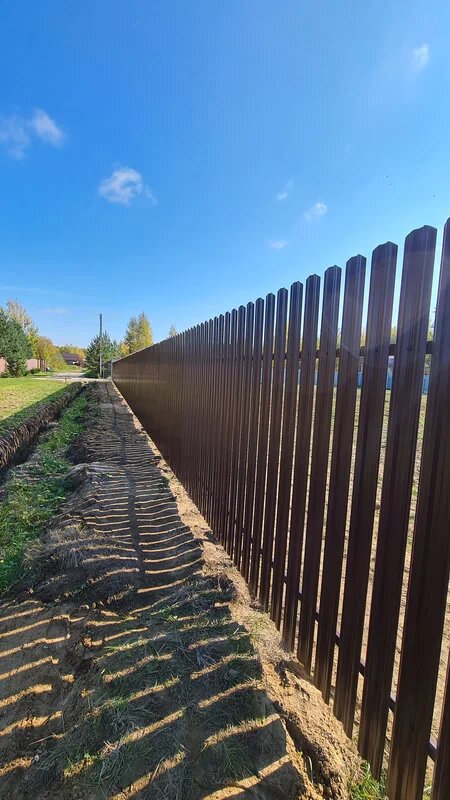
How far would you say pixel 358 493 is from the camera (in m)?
1.48

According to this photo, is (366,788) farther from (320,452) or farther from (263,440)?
(263,440)

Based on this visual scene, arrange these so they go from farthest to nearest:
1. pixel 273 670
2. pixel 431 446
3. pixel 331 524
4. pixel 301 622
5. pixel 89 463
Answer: pixel 89 463 → pixel 301 622 → pixel 273 670 → pixel 331 524 → pixel 431 446

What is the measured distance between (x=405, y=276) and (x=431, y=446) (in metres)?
0.60

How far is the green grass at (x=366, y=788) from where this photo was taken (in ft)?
4.22

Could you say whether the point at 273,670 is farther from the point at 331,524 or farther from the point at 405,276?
the point at 405,276

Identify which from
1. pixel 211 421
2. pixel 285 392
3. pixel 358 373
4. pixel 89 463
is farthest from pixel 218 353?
pixel 89 463

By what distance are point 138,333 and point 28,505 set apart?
161ft

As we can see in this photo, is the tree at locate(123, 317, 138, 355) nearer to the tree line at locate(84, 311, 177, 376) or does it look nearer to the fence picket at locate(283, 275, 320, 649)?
the tree line at locate(84, 311, 177, 376)

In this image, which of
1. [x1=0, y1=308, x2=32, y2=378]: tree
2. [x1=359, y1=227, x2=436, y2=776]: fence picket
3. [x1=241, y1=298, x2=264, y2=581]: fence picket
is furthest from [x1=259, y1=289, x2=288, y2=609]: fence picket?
[x1=0, y1=308, x2=32, y2=378]: tree

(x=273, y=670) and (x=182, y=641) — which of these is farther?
(x=182, y=641)

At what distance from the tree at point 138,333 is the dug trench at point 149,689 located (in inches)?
1857

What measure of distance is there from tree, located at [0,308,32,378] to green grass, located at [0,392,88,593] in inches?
1254

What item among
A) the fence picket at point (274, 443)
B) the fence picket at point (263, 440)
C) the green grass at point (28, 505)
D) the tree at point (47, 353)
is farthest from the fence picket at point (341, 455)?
the tree at point (47, 353)

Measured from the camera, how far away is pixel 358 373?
1.53 metres
